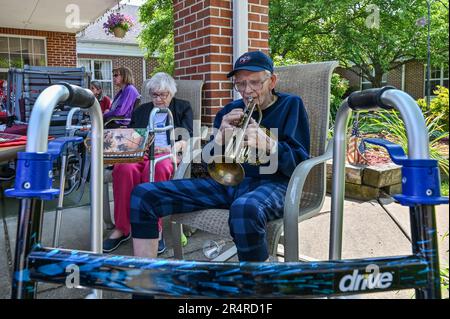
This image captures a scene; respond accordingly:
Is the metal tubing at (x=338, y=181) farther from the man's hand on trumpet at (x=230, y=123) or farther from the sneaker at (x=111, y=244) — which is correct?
the sneaker at (x=111, y=244)

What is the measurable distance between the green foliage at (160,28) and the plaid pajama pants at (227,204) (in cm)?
913

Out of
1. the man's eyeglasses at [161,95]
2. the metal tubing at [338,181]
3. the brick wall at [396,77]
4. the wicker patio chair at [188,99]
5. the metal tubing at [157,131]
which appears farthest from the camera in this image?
the brick wall at [396,77]

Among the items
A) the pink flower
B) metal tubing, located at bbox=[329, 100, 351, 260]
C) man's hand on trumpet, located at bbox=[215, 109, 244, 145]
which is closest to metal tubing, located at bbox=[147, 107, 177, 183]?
man's hand on trumpet, located at bbox=[215, 109, 244, 145]

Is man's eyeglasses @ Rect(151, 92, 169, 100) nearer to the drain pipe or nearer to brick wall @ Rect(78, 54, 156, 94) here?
the drain pipe

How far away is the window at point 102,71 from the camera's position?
1465 centimetres

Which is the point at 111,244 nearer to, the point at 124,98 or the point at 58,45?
the point at 124,98

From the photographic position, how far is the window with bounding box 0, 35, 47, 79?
409 inches

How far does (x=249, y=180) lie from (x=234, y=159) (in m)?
0.19

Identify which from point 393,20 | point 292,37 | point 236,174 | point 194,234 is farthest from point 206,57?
point 393,20

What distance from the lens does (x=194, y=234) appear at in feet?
9.76

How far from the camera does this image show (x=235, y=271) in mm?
830

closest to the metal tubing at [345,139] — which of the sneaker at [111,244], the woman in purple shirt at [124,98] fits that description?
the sneaker at [111,244]
